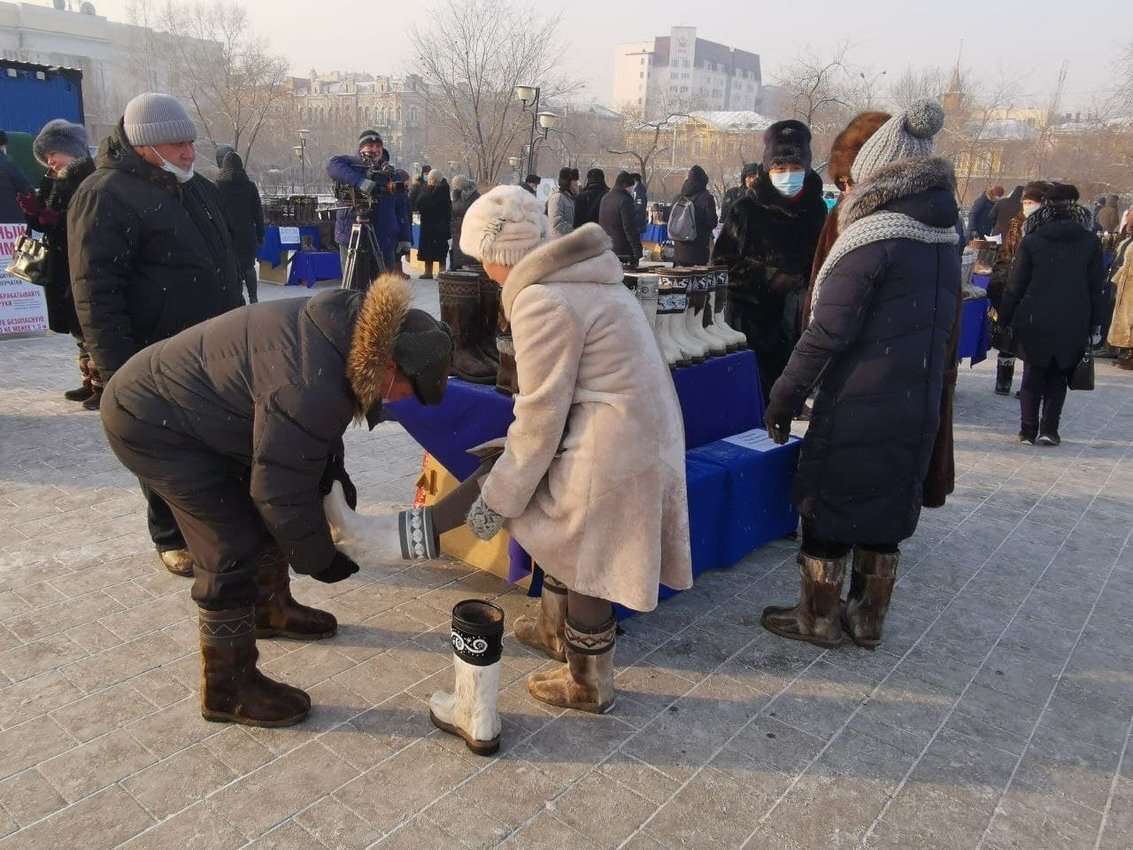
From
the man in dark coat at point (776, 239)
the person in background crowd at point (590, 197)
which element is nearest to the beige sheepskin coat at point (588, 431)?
the man in dark coat at point (776, 239)

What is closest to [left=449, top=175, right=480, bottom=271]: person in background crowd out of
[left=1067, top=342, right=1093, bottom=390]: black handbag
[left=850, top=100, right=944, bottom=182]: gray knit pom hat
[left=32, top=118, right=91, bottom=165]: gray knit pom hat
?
[left=32, top=118, right=91, bottom=165]: gray knit pom hat

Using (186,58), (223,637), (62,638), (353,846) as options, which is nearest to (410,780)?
(353,846)

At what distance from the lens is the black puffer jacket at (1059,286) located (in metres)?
5.58

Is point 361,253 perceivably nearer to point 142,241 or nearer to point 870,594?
point 142,241

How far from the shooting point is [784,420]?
3.06 m

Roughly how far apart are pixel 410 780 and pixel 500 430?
4.17 ft

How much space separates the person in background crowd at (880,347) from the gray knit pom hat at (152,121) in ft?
8.15

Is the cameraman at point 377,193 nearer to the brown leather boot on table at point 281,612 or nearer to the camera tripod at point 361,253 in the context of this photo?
the camera tripod at point 361,253

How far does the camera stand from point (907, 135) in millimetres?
2867

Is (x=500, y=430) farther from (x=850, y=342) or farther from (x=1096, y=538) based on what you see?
(x=1096, y=538)

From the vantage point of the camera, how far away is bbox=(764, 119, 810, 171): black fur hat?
4672 mm

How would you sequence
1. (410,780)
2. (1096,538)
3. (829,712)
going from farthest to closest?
(1096,538) < (829,712) < (410,780)

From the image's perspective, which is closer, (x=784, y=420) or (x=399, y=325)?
(x=399, y=325)

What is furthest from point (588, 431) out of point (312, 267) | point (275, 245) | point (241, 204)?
point (275, 245)
